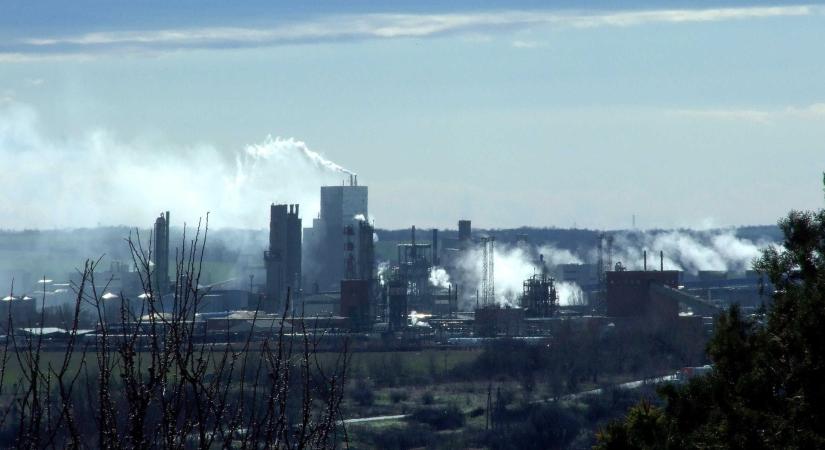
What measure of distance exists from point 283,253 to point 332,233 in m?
15.1

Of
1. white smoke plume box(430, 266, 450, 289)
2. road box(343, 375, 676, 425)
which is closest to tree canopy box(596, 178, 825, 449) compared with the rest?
road box(343, 375, 676, 425)

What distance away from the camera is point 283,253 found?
209ft

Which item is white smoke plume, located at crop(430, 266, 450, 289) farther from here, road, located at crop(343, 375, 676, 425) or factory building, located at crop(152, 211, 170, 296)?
road, located at crop(343, 375, 676, 425)

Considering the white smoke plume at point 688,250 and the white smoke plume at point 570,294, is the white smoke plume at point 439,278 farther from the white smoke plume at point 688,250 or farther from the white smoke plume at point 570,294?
the white smoke plume at point 688,250

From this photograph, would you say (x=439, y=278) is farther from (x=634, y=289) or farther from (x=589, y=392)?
(x=589, y=392)

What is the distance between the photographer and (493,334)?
57469 mm

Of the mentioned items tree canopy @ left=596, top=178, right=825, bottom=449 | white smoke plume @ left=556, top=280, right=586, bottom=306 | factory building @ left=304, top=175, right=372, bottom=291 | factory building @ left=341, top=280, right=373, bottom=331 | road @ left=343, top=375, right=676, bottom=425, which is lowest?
road @ left=343, top=375, right=676, bottom=425

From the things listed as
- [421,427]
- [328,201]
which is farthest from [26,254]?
[421,427]

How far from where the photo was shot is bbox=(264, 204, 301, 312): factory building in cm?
6322

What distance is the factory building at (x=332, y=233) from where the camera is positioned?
76562 millimetres

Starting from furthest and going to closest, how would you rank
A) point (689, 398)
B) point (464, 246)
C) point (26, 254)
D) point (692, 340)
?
point (26, 254)
point (464, 246)
point (692, 340)
point (689, 398)

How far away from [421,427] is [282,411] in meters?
32.8

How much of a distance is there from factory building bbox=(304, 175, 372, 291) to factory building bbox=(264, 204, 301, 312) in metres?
10.4

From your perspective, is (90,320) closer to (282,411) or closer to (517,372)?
(517,372)
